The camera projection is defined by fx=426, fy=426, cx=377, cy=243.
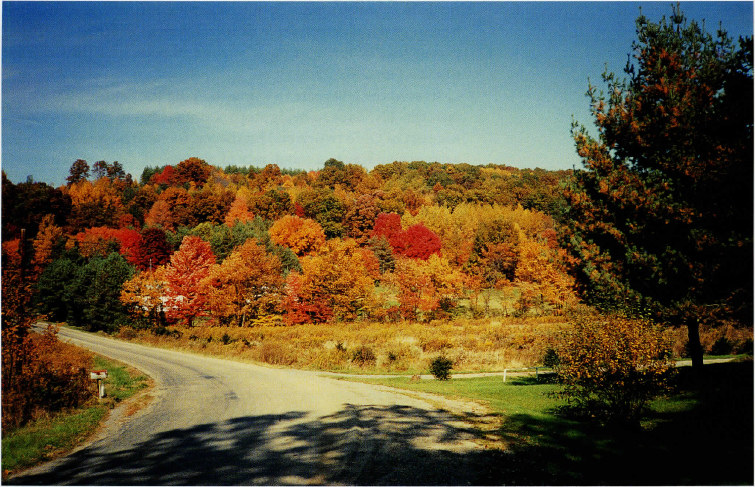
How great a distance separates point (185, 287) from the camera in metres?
42.8

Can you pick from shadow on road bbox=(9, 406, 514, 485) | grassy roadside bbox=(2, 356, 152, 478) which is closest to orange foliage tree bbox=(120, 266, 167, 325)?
grassy roadside bbox=(2, 356, 152, 478)

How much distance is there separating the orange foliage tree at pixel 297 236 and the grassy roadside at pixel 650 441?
63.0 metres

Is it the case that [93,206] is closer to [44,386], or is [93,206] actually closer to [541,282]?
[541,282]

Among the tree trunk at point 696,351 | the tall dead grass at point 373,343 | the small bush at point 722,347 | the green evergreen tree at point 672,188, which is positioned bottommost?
the tall dead grass at point 373,343

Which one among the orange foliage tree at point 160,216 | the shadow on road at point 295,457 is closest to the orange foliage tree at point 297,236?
the orange foliage tree at point 160,216

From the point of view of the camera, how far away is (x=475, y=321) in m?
45.9

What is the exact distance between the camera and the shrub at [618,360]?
10.2m

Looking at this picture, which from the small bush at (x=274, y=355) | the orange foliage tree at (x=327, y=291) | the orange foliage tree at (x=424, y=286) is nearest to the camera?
the small bush at (x=274, y=355)

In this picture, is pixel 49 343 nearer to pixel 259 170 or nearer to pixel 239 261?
pixel 239 261

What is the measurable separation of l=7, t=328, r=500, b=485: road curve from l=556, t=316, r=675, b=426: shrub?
3341 millimetres

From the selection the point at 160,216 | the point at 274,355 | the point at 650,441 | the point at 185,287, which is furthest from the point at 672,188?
the point at 160,216

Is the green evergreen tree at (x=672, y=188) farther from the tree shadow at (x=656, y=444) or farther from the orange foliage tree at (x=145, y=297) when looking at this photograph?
the orange foliage tree at (x=145, y=297)

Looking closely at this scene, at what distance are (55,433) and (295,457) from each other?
6.84 m

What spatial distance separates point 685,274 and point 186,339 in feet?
112
